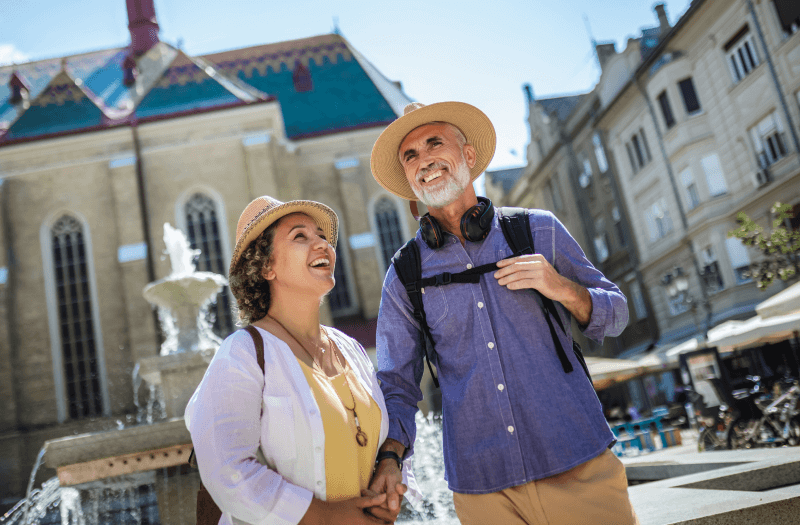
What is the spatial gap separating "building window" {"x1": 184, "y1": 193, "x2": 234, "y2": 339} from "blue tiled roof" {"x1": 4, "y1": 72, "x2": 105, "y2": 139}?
452cm

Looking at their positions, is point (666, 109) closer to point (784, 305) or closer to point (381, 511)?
point (784, 305)

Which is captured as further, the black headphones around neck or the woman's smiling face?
the black headphones around neck

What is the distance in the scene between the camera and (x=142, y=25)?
2814cm

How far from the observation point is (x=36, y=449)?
19.0m

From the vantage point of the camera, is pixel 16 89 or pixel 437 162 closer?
pixel 437 162

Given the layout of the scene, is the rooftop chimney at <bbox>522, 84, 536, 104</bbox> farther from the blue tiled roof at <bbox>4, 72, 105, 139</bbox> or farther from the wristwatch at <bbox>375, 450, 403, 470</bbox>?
the wristwatch at <bbox>375, 450, 403, 470</bbox>

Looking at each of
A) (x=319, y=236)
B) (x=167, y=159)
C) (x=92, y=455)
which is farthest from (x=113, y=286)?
(x=319, y=236)

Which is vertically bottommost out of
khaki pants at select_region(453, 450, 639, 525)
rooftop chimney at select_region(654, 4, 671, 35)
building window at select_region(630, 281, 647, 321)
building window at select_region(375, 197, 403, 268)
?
khaki pants at select_region(453, 450, 639, 525)

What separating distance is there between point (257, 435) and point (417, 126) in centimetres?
153

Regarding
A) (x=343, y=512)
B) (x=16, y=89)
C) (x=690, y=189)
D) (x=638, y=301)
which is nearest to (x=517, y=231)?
(x=343, y=512)

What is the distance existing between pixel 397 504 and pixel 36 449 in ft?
66.6

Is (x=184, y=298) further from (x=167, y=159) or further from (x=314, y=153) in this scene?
(x=314, y=153)

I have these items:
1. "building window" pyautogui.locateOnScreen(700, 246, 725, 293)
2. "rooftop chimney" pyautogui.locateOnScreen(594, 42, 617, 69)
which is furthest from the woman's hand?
"rooftop chimney" pyautogui.locateOnScreen(594, 42, 617, 69)

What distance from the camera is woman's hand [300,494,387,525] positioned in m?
2.02
